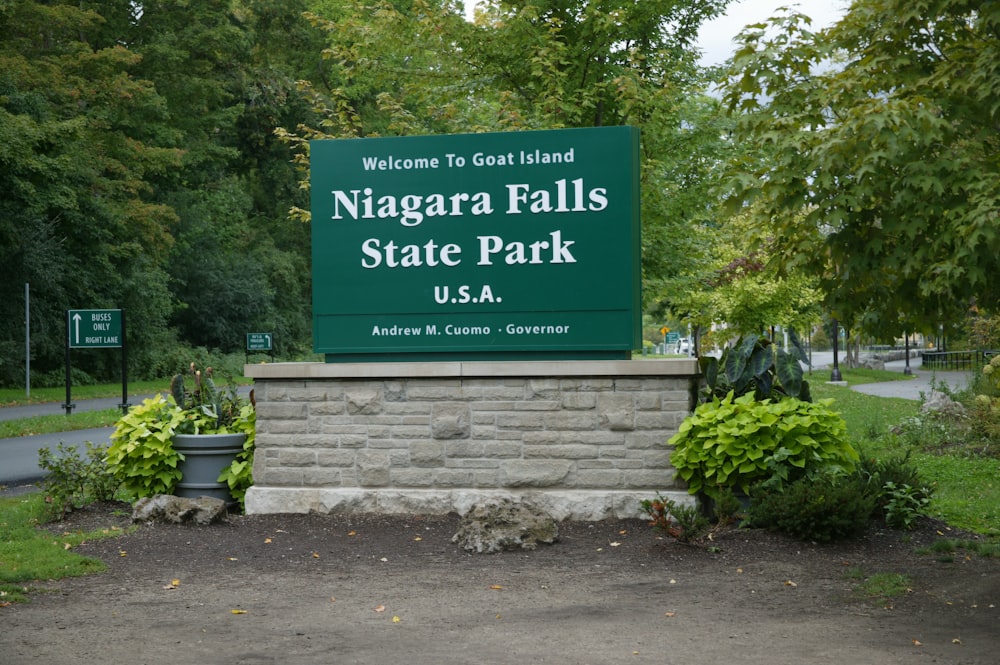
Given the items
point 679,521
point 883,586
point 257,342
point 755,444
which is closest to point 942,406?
point 755,444

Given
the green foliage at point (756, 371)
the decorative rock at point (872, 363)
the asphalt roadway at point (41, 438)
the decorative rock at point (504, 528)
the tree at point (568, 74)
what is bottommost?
the decorative rock at point (872, 363)

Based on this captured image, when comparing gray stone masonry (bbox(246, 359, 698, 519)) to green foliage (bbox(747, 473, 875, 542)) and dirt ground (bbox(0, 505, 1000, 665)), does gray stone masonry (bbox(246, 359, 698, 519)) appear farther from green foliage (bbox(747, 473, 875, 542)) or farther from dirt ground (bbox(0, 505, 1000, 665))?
green foliage (bbox(747, 473, 875, 542))

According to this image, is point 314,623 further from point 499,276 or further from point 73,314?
point 73,314

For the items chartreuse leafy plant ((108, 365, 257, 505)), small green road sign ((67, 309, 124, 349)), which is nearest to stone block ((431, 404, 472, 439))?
chartreuse leafy plant ((108, 365, 257, 505))

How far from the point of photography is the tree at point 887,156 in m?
6.45

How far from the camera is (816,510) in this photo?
Answer: 768cm

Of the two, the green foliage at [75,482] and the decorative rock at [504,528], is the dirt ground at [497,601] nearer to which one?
the decorative rock at [504,528]

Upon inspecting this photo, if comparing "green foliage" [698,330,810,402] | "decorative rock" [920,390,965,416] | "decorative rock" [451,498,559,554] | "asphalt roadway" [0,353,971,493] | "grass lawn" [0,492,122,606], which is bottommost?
"asphalt roadway" [0,353,971,493]

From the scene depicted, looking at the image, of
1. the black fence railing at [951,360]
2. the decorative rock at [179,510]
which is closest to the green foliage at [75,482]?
the decorative rock at [179,510]

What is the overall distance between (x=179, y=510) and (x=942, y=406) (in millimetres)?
11600

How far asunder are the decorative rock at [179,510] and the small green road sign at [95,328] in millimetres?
13695

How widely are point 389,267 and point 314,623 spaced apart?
398 centimetres

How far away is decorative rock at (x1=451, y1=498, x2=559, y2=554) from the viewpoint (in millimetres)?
7848

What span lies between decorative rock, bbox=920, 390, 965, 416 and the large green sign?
837 centimetres
